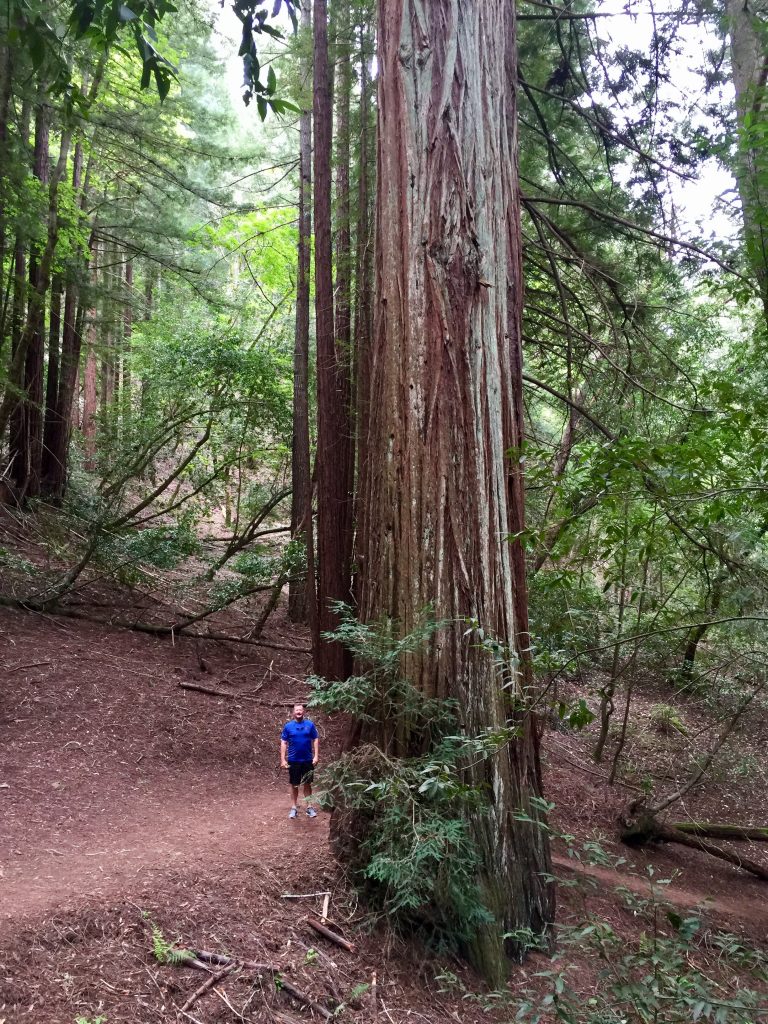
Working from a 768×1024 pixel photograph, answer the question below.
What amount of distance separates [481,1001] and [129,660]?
6.90 meters

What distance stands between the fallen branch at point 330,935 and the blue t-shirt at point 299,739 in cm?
236

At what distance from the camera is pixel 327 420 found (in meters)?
8.78

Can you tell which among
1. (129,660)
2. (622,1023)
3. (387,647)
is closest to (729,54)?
(387,647)

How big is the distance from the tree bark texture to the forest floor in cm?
397

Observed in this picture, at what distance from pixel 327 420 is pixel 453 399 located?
4.15 meters

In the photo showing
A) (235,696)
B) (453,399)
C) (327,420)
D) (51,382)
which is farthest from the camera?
(51,382)

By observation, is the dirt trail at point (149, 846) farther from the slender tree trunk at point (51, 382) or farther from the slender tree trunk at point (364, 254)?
the slender tree trunk at point (51, 382)

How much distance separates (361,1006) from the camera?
149 inches

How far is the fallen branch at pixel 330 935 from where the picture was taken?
413cm

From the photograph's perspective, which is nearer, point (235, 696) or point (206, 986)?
point (206, 986)

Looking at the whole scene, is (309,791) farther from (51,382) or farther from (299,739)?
(51,382)

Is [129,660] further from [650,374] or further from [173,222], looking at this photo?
[173,222]

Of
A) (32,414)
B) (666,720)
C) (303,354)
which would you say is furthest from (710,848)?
(32,414)

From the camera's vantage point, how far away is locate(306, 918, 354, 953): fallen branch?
413 centimetres
